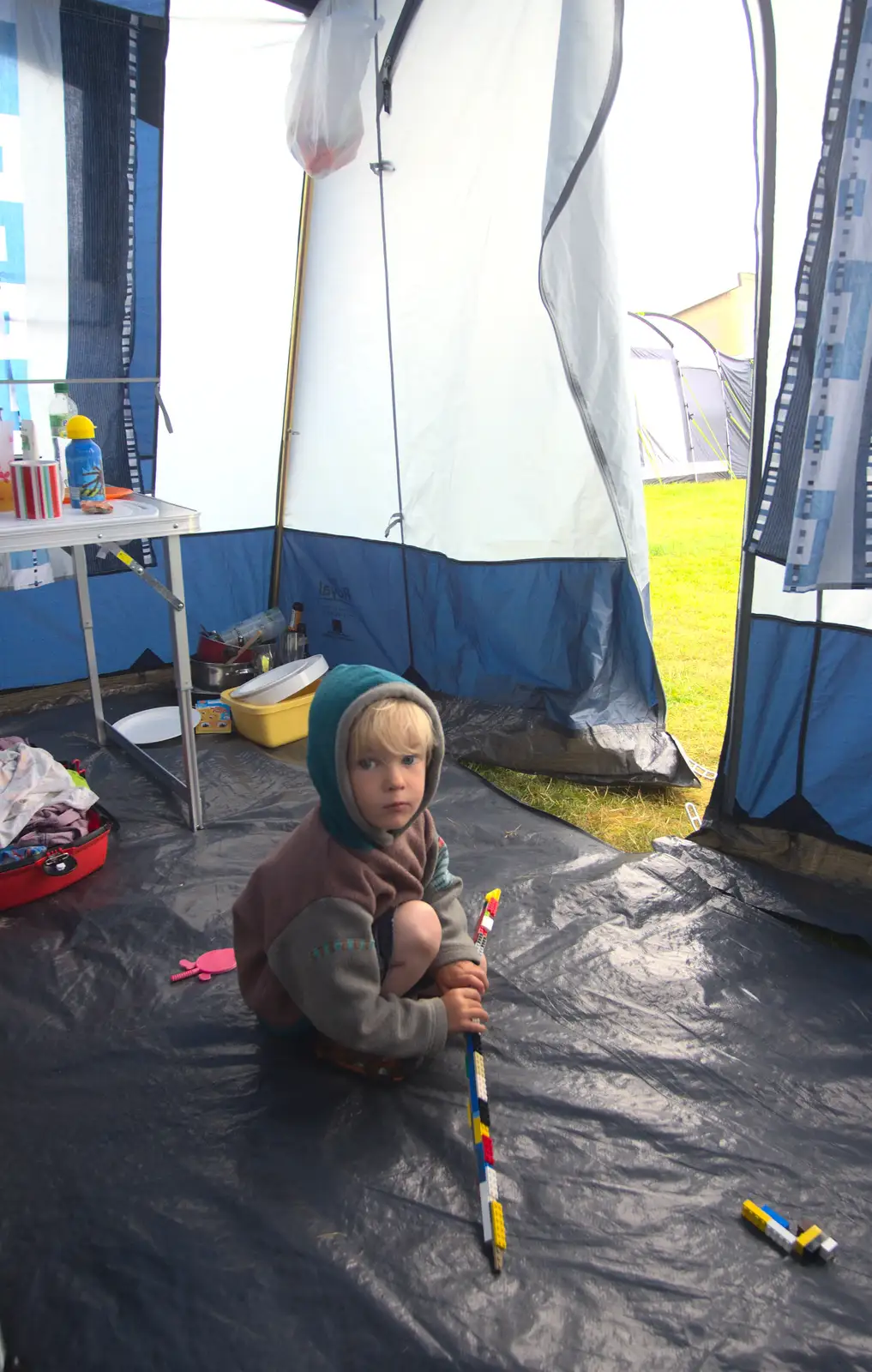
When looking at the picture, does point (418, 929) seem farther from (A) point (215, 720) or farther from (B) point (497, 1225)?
(A) point (215, 720)

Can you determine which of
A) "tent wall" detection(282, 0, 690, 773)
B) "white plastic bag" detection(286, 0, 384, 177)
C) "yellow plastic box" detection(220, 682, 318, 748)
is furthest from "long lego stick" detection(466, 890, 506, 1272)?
"white plastic bag" detection(286, 0, 384, 177)

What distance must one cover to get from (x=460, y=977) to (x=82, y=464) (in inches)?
58.5

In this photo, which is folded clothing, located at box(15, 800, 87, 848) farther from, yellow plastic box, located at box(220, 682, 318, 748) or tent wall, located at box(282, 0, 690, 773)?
tent wall, located at box(282, 0, 690, 773)

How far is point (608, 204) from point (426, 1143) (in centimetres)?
209

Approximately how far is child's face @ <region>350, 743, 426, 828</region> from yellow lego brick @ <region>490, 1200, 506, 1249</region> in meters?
0.52

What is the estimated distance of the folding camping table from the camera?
1.94m

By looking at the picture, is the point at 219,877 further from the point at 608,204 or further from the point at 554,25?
the point at 554,25

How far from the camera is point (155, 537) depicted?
220 centimetres

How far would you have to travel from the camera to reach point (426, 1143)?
4.48 feet

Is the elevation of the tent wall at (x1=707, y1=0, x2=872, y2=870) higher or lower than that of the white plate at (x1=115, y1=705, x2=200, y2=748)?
higher

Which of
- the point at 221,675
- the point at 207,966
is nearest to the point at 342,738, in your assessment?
the point at 207,966

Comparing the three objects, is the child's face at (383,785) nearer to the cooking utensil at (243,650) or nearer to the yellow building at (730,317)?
the cooking utensil at (243,650)

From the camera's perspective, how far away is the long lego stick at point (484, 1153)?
3.92 feet

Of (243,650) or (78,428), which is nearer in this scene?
(78,428)
